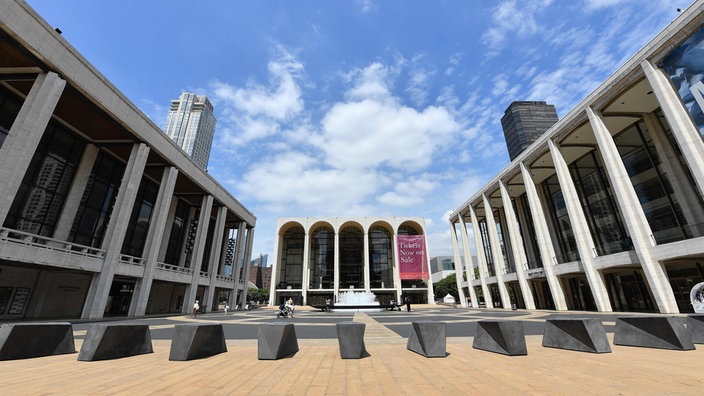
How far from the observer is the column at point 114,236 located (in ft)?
67.0

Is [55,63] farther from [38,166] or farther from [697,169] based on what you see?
[697,169]

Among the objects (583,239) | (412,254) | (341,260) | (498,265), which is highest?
(341,260)

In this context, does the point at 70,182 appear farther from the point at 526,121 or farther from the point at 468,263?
the point at 526,121

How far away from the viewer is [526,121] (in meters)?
163

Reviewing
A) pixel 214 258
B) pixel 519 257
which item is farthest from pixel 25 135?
pixel 519 257

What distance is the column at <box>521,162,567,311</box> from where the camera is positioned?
98.7 feet

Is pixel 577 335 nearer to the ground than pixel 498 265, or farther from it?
nearer to the ground

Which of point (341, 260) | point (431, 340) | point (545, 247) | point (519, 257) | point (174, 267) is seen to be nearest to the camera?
point (431, 340)

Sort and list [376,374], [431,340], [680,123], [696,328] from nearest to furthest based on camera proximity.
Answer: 1. [376,374]
2. [431,340]
3. [696,328]
4. [680,123]

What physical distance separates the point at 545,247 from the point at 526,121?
161429 mm

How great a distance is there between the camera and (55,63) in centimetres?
1752

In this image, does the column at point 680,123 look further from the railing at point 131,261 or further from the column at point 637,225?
the railing at point 131,261

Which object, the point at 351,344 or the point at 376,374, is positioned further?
the point at 351,344

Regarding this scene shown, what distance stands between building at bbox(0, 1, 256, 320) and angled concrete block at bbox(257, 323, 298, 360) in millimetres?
18215
